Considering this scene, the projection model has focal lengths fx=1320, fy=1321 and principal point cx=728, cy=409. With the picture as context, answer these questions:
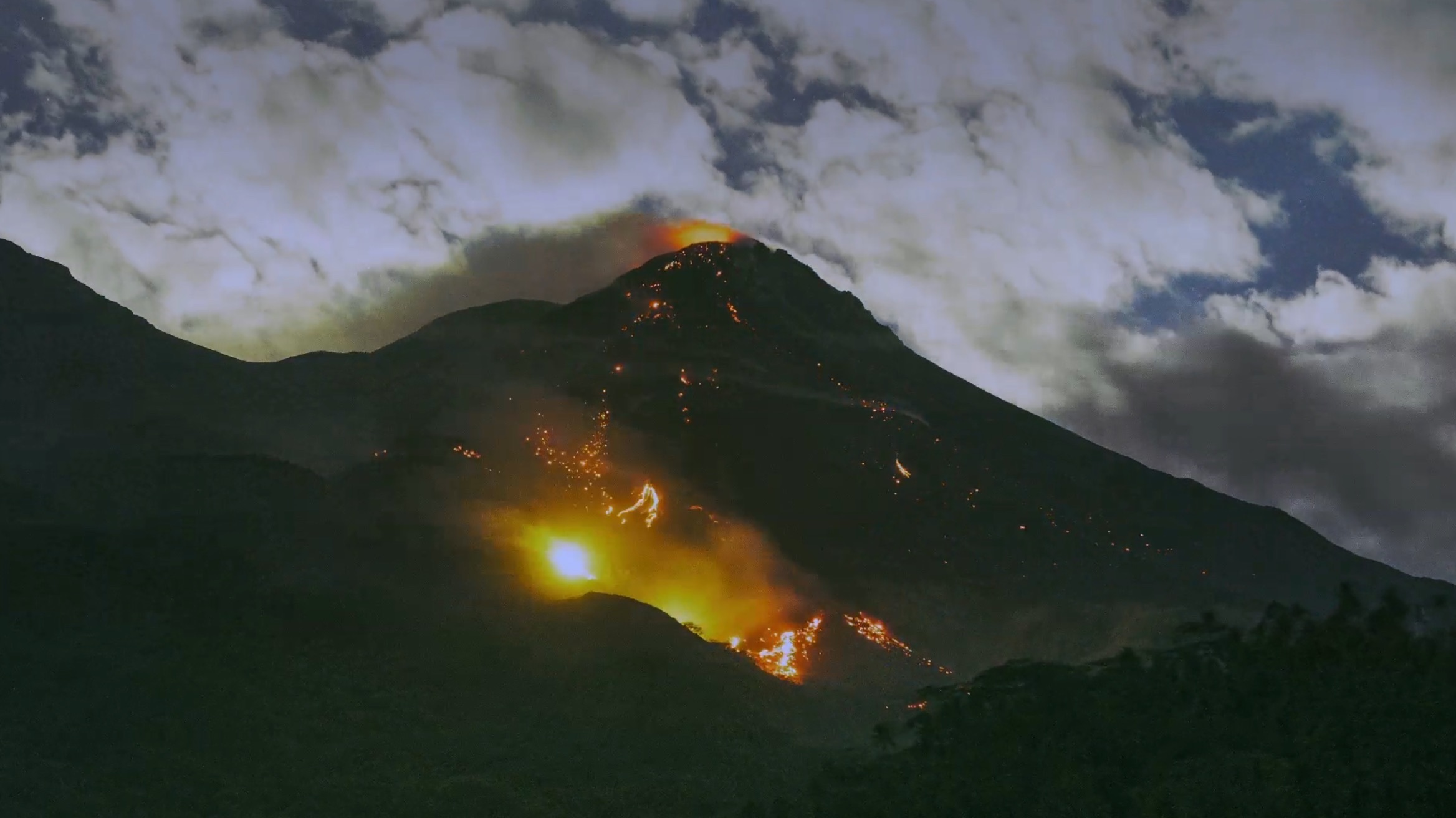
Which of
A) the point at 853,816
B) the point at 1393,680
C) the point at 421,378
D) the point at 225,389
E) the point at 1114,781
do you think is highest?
the point at 421,378

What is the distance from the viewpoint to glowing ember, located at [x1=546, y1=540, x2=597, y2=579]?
150000 millimetres

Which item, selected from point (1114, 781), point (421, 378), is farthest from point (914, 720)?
point (421, 378)

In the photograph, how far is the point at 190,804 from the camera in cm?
9119

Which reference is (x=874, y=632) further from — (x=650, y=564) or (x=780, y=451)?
(x=780, y=451)

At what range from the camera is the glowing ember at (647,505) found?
16250 centimetres

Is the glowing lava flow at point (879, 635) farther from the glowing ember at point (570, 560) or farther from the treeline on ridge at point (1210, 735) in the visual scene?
the treeline on ridge at point (1210, 735)

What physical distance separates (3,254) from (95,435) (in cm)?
5077

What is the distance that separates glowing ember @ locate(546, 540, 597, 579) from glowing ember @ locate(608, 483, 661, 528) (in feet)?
27.5

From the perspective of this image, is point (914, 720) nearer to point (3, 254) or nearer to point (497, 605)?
point (497, 605)

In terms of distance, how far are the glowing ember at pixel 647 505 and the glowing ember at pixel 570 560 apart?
27.5 feet

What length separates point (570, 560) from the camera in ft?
502

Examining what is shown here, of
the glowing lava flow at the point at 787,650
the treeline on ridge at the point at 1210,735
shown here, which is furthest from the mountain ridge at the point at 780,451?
the treeline on ridge at the point at 1210,735

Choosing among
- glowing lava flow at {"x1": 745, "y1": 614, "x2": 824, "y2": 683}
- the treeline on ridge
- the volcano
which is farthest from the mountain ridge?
the treeline on ridge

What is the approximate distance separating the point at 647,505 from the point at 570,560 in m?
15.9
